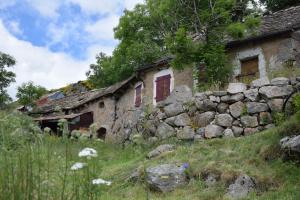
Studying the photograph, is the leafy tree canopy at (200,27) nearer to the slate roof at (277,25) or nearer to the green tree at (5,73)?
the slate roof at (277,25)

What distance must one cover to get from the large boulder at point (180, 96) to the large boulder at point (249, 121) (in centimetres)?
222

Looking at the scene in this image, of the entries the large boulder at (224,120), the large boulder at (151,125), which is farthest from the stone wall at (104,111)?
the large boulder at (224,120)

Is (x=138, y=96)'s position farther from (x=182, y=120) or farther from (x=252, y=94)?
(x=252, y=94)

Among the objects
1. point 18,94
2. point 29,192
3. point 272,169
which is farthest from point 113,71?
point 29,192

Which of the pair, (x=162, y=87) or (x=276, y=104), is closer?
(x=276, y=104)

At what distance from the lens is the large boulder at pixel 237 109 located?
12.9 m

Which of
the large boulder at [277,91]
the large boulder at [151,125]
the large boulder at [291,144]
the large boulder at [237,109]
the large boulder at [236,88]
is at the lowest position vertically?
the large boulder at [291,144]

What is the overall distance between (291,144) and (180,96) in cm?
776

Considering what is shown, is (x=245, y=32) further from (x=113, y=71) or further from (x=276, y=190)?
(x=113, y=71)

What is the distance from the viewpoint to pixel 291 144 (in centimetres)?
838

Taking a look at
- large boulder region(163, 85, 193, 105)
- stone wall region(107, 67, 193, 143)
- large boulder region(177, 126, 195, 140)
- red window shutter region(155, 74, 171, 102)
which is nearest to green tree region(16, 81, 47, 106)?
stone wall region(107, 67, 193, 143)

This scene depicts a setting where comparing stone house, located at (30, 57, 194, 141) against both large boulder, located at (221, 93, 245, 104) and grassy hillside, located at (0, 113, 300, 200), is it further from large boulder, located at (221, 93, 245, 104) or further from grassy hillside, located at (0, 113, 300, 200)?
grassy hillside, located at (0, 113, 300, 200)

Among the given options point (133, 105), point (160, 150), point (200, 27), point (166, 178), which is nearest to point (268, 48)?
point (200, 27)

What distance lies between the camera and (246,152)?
9438 mm
